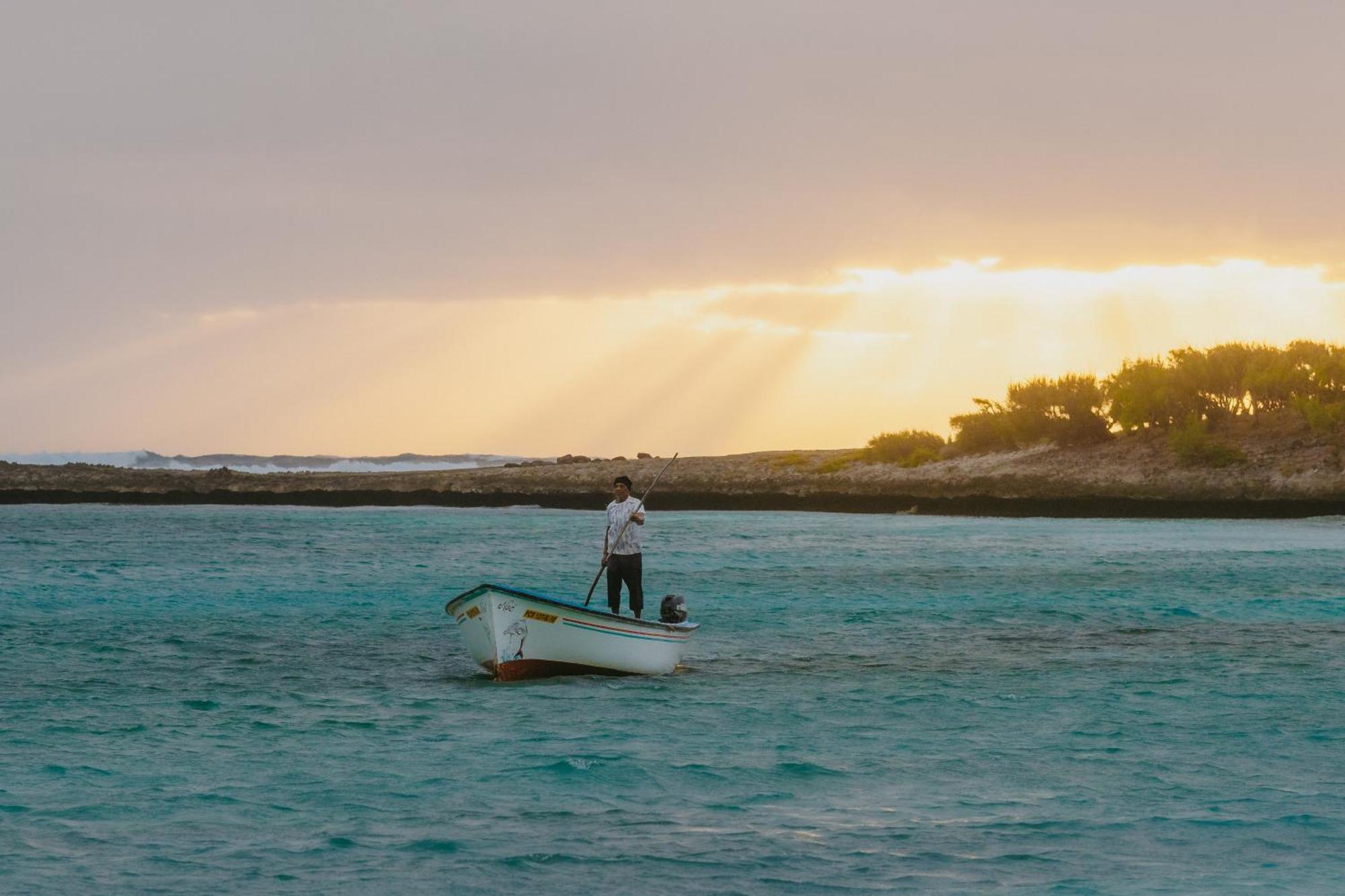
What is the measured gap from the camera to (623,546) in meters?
21.1

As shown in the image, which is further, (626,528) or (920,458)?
(920,458)

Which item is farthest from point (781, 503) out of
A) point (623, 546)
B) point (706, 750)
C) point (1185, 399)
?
point (706, 750)

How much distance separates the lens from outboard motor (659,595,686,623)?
20.9 m

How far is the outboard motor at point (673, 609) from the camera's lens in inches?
823

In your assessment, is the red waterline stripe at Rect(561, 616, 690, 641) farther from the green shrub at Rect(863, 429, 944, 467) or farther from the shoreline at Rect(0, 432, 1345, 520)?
the green shrub at Rect(863, 429, 944, 467)

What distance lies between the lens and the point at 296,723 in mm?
17234

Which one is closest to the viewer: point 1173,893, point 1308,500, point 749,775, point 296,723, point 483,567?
point 1173,893

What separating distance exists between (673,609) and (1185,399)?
83397 millimetres

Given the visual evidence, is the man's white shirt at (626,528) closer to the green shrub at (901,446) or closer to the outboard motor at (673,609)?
the outboard motor at (673,609)

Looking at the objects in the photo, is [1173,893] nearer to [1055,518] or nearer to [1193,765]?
[1193,765]

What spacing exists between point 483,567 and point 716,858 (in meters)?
35.8

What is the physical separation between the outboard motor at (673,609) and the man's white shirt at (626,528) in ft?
2.64

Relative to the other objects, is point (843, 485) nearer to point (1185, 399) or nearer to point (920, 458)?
point (920, 458)

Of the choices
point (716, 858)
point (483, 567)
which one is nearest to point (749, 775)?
point (716, 858)
